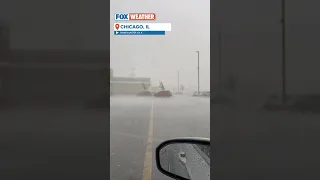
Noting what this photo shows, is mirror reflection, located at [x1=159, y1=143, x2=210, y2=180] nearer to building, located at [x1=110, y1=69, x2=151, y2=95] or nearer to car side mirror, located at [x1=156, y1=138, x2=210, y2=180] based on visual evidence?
car side mirror, located at [x1=156, y1=138, x2=210, y2=180]

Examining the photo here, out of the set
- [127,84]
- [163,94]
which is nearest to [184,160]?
[163,94]

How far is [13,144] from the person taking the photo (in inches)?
22.2

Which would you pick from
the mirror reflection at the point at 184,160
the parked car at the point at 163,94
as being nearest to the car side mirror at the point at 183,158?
the mirror reflection at the point at 184,160

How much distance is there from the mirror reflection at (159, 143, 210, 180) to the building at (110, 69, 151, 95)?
0.76 ft

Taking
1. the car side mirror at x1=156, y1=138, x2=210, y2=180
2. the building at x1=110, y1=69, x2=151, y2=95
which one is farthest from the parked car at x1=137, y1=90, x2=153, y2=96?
the car side mirror at x1=156, y1=138, x2=210, y2=180

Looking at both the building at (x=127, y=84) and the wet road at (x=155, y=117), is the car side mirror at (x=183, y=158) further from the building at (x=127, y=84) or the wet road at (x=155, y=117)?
the building at (x=127, y=84)

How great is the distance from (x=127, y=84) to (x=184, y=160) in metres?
0.36

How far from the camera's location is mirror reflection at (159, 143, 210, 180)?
857mm

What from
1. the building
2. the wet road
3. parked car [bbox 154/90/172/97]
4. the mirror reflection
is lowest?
the mirror reflection

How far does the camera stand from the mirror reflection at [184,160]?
0.86 meters

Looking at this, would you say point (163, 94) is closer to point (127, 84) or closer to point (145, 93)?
point (145, 93)
